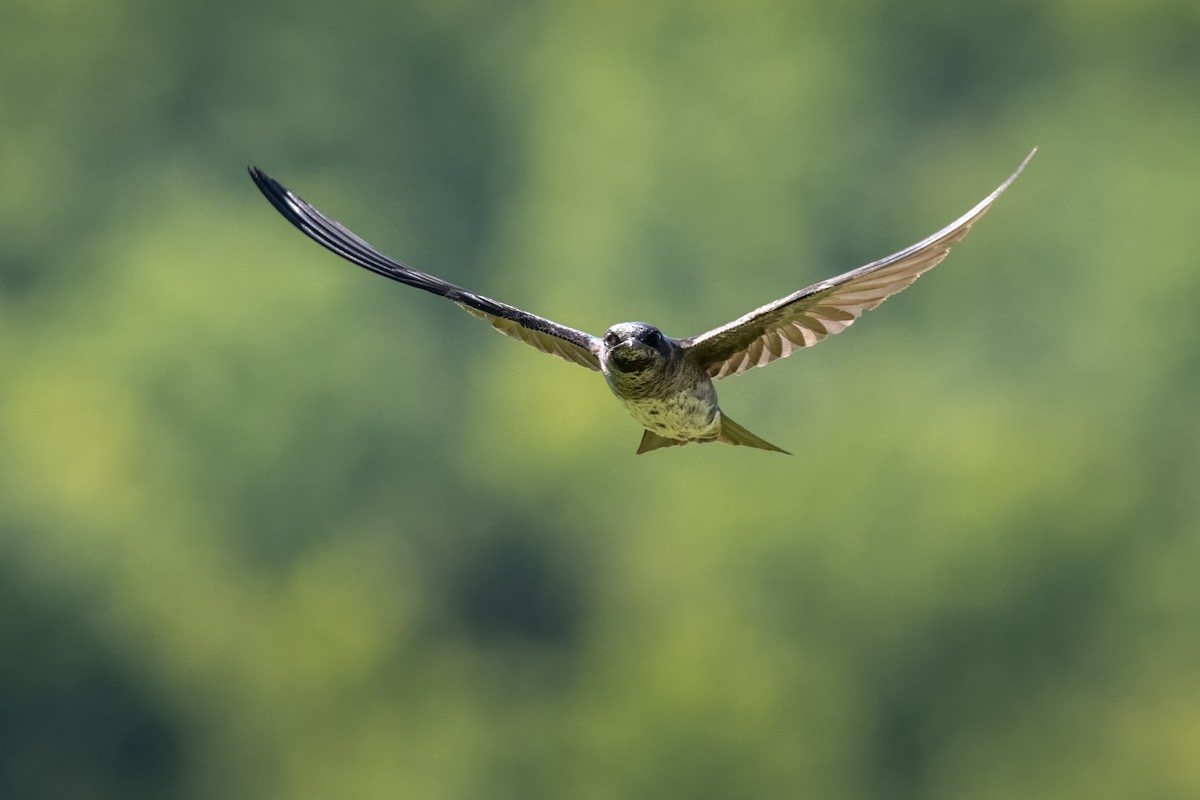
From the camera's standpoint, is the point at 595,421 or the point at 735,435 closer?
the point at 735,435

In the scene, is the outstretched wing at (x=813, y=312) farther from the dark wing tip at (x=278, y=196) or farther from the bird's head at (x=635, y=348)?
the dark wing tip at (x=278, y=196)

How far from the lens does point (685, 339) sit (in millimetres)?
6527

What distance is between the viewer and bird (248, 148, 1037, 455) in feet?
20.2

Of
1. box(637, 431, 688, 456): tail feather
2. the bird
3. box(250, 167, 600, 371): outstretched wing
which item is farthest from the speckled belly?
box(250, 167, 600, 371): outstretched wing

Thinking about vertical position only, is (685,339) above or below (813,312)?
below

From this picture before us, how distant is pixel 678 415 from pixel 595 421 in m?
29.9

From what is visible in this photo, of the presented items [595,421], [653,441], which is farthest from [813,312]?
[595,421]

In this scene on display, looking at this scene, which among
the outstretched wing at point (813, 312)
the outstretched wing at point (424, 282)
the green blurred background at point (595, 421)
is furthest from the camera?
the green blurred background at point (595, 421)

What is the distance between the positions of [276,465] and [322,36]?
20.4m

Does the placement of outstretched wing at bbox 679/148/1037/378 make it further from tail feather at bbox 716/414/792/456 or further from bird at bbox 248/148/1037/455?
tail feather at bbox 716/414/792/456

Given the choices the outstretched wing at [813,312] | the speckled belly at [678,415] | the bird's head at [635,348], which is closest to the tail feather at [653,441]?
the speckled belly at [678,415]

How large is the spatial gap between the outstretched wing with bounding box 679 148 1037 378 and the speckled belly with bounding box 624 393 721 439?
0.18 meters

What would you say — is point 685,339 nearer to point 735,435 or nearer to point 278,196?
point 735,435

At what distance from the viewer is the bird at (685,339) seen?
6168 mm
